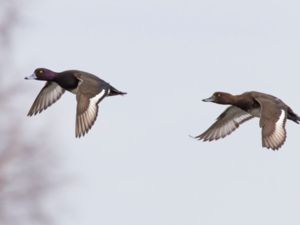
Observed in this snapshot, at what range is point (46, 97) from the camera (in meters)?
82.8

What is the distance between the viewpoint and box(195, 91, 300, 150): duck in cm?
7925

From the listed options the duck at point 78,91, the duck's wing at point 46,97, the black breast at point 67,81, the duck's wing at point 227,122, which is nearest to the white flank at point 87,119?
the duck at point 78,91

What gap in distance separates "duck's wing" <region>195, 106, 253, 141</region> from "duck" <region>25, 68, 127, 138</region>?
2324 mm

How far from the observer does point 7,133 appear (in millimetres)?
81938

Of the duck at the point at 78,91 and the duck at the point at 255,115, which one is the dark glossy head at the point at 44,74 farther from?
the duck at the point at 255,115

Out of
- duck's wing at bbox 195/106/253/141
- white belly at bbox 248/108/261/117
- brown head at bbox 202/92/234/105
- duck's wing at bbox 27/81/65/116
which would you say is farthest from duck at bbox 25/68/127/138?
duck's wing at bbox 195/106/253/141

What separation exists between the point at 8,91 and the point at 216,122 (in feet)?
10.3

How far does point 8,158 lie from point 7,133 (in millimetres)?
890

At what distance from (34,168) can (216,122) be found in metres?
2.97

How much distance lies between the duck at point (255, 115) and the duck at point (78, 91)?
2024 mm

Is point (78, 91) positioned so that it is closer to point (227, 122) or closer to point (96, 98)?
point (96, 98)

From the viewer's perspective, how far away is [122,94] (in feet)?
263

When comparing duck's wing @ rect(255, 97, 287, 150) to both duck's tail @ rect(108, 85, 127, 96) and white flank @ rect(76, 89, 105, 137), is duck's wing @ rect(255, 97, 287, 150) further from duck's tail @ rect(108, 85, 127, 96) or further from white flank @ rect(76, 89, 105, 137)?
white flank @ rect(76, 89, 105, 137)

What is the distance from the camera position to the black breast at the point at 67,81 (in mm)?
80938
